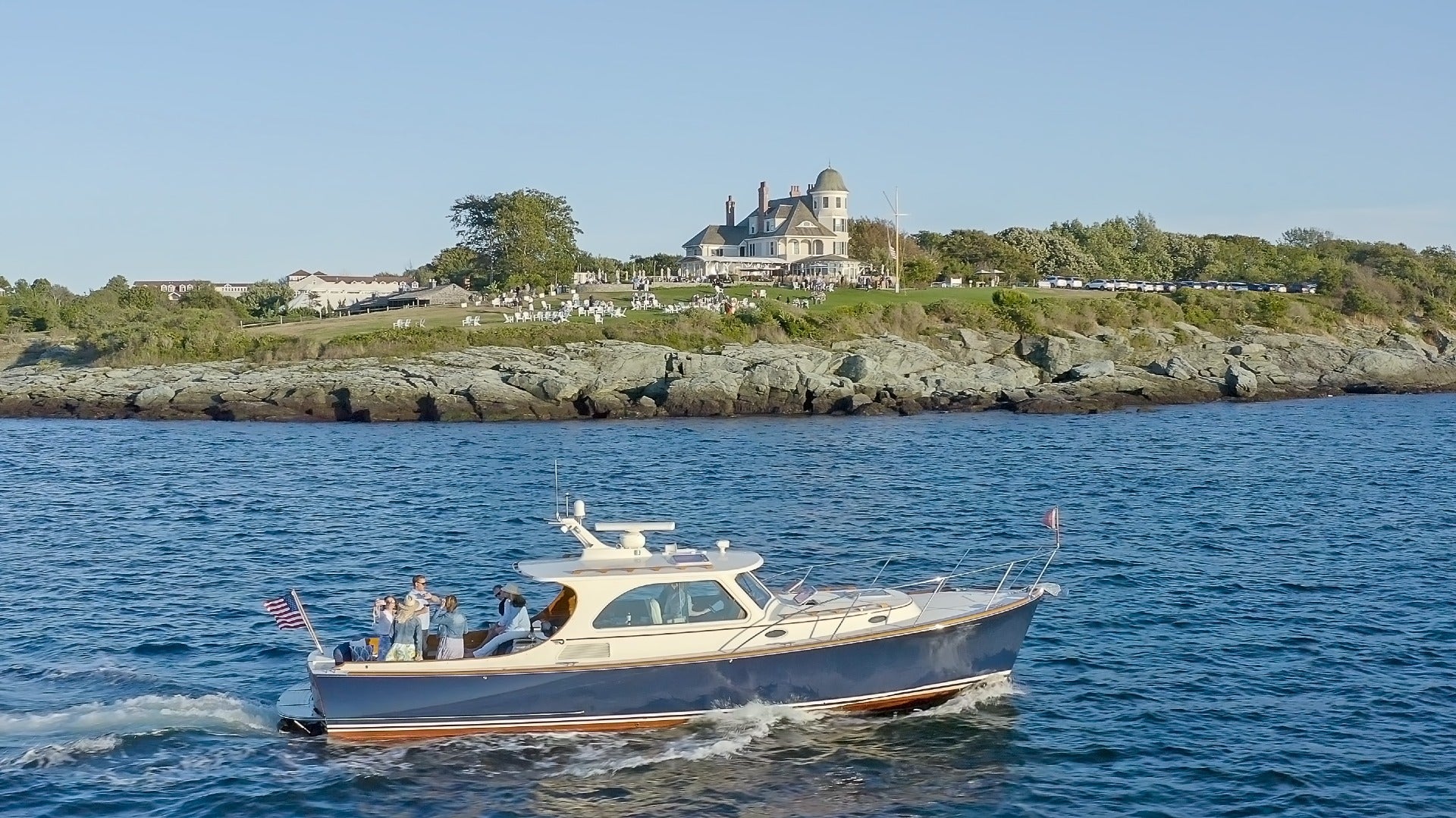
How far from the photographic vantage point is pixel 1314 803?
15695 millimetres

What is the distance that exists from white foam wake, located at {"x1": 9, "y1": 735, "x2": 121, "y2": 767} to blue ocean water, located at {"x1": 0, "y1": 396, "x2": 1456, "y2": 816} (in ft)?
0.21

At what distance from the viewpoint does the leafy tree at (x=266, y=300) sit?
112 meters

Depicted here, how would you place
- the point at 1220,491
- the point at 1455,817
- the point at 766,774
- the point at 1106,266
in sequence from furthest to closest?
the point at 1106,266 → the point at 1220,491 → the point at 766,774 → the point at 1455,817

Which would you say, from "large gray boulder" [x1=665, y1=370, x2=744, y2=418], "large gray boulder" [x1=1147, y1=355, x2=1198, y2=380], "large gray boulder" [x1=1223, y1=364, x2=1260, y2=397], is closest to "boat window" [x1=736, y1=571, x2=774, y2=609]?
"large gray boulder" [x1=665, y1=370, x2=744, y2=418]

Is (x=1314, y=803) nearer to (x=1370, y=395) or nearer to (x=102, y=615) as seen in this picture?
(x=102, y=615)

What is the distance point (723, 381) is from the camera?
61.6 metres

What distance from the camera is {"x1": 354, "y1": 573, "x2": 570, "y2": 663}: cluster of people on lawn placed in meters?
17.5

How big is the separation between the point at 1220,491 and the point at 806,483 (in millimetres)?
11891

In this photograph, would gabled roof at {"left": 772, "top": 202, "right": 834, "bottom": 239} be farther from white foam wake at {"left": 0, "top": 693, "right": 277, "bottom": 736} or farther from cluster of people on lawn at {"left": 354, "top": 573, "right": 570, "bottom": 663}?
white foam wake at {"left": 0, "top": 693, "right": 277, "bottom": 736}

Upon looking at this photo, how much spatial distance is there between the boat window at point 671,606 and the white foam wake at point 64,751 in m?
6.66

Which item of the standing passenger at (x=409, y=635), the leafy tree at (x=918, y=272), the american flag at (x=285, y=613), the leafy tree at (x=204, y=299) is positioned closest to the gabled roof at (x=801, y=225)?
the leafy tree at (x=918, y=272)

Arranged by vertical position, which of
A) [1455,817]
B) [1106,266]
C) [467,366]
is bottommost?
[1455,817]

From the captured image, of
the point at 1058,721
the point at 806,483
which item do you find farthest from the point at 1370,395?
the point at 1058,721

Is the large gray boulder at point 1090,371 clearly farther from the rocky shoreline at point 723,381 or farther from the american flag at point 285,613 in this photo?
the american flag at point 285,613
